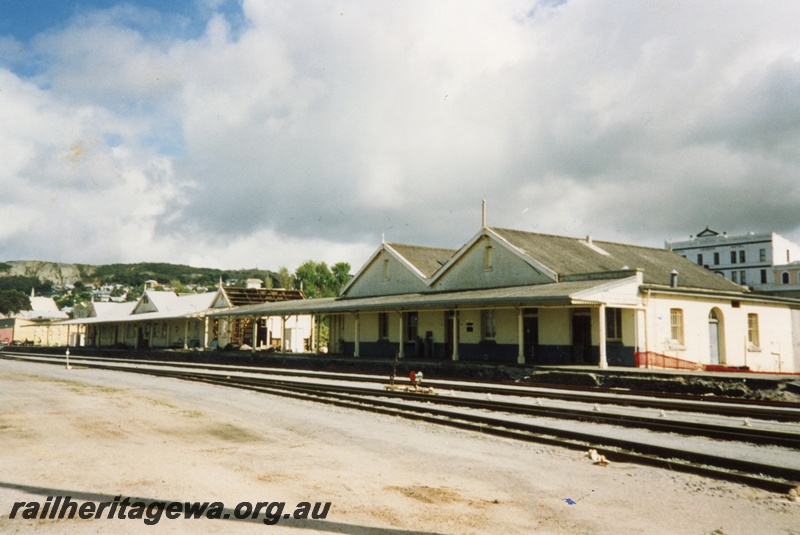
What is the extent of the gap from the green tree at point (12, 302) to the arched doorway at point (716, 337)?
14851 cm

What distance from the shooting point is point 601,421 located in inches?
480

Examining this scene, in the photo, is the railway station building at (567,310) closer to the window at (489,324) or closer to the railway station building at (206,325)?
the window at (489,324)

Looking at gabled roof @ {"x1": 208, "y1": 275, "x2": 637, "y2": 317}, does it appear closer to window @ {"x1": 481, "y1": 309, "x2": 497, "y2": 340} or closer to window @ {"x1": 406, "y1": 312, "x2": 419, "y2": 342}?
window @ {"x1": 481, "y1": 309, "x2": 497, "y2": 340}

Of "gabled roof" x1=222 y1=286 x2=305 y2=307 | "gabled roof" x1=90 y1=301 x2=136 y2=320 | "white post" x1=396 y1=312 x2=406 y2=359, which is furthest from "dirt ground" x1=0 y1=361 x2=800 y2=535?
"gabled roof" x1=90 y1=301 x2=136 y2=320

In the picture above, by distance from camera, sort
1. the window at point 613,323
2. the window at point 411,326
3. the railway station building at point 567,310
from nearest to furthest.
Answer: the railway station building at point 567,310 < the window at point 613,323 < the window at point 411,326

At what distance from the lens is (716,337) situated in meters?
25.9

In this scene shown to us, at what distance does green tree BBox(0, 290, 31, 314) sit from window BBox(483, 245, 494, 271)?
140 meters

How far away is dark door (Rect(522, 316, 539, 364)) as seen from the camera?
2548cm

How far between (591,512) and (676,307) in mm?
20248

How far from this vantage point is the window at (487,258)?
29.8 metres

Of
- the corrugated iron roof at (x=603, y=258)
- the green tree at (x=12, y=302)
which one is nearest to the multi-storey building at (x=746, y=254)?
the corrugated iron roof at (x=603, y=258)

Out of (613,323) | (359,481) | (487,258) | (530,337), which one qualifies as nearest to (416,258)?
(487,258)

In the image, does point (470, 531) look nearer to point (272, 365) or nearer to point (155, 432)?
point (155, 432)

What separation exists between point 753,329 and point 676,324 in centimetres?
567
